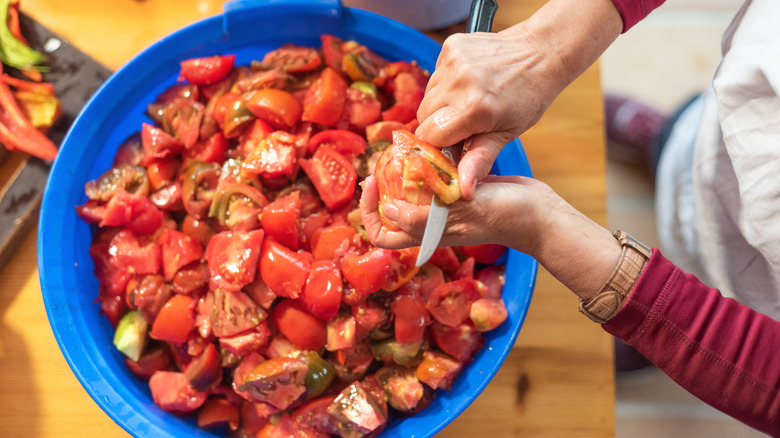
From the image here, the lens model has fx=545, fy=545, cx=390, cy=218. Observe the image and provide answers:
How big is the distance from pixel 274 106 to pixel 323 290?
372mm

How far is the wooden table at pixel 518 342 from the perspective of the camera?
111 centimetres

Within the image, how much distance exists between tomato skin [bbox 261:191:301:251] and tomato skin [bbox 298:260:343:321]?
79 millimetres

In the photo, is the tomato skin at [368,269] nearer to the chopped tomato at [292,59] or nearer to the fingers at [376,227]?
the fingers at [376,227]

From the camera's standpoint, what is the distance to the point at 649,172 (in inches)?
79.9

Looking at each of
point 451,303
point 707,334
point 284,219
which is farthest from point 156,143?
point 707,334

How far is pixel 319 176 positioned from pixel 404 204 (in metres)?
0.34

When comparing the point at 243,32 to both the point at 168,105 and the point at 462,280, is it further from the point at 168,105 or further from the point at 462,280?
the point at 462,280

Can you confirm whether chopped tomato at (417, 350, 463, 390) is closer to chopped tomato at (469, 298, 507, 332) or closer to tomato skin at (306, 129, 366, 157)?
→ chopped tomato at (469, 298, 507, 332)

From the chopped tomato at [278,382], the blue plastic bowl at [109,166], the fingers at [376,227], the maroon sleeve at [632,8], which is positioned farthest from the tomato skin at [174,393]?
the maroon sleeve at [632,8]

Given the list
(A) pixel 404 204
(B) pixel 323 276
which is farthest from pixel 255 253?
(A) pixel 404 204

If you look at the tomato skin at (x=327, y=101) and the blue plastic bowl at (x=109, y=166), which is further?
the tomato skin at (x=327, y=101)

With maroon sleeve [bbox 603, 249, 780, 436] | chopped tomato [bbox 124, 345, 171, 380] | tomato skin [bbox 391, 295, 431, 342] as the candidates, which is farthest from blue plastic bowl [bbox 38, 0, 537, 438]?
maroon sleeve [bbox 603, 249, 780, 436]

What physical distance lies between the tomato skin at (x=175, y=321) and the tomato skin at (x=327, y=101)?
0.42 meters

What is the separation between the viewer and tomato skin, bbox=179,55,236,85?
1.11 metres
